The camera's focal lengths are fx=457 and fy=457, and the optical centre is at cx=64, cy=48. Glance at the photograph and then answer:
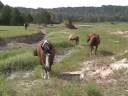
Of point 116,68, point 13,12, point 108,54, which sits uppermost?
point 116,68

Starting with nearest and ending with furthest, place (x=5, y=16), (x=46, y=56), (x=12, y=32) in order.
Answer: (x=46, y=56) < (x=12, y=32) < (x=5, y=16)

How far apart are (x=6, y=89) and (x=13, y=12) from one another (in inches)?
3637

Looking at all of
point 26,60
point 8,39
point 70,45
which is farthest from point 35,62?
point 8,39

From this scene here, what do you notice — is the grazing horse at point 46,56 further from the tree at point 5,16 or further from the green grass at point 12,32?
the tree at point 5,16


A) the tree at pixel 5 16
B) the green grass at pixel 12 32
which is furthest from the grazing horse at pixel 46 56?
the tree at pixel 5 16

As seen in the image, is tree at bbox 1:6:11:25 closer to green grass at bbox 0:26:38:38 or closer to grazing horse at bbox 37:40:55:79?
green grass at bbox 0:26:38:38

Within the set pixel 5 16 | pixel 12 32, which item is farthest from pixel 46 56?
pixel 5 16

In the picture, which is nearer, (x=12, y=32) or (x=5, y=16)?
(x=12, y=32)

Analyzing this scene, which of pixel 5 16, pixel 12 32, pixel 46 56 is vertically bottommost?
pixel 5 16

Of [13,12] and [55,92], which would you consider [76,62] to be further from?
[13,12]

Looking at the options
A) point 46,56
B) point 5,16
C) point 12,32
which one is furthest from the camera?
point 5,16

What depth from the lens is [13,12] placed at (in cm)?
10275

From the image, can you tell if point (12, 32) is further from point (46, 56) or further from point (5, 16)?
point (5, 16)

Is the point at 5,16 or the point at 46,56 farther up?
the point at 46,56
